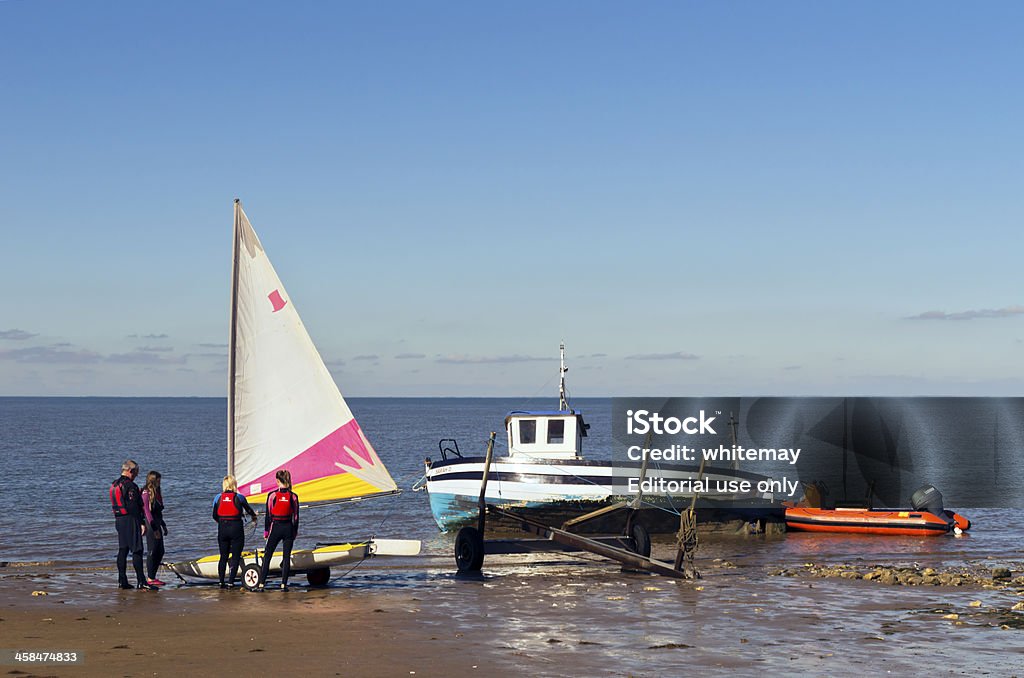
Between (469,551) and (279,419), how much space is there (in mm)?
4949

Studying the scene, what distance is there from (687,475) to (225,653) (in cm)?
1938

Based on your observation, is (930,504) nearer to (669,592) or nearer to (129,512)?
(669,592)

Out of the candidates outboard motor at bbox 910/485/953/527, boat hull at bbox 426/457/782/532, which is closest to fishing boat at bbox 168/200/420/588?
boat hull at bbox 426/457/782/532

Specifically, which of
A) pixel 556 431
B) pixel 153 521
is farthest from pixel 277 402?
pixel 556 431

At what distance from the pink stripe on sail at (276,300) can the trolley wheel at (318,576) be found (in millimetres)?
4612

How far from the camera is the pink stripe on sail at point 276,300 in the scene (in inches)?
767

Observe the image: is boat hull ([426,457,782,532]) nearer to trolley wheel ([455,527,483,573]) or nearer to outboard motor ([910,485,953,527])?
outboard motor ([910,485,953,527])

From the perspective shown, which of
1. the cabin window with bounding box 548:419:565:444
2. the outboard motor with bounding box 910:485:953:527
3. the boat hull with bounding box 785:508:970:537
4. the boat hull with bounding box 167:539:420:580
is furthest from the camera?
the outboard motor with bounding box 910:485:953:527

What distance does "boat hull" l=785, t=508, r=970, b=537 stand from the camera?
30.7m

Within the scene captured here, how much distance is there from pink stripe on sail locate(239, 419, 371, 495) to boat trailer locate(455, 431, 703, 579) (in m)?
3.12

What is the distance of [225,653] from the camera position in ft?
44.0

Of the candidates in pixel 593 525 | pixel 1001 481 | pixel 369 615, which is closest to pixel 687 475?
pixel 593 525

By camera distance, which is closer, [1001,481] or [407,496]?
[407,496]

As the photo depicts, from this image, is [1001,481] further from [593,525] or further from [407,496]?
[593,525]
